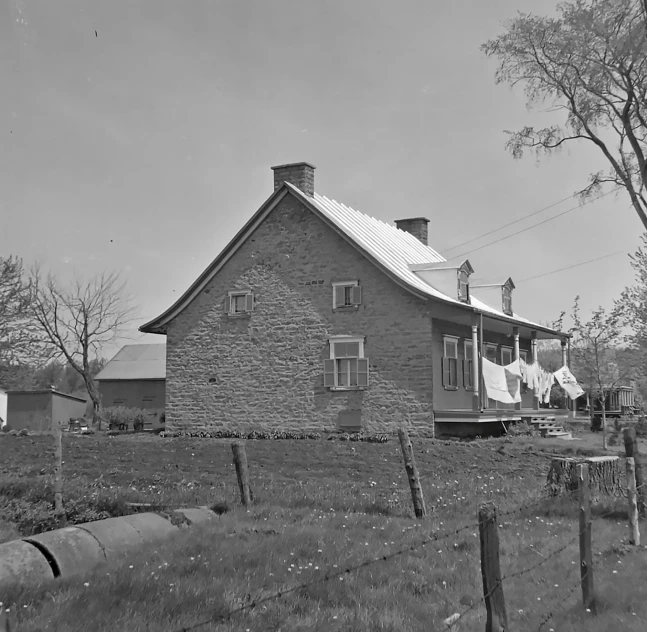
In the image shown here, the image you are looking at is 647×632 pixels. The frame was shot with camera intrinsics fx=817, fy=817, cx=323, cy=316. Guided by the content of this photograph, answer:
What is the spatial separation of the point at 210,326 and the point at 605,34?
56.6ft

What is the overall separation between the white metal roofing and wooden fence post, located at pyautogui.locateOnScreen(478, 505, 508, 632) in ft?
65.4

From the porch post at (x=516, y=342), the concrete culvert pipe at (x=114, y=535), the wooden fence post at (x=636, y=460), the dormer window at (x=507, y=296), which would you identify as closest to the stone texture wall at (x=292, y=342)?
the porch post at (x=516, y=342)

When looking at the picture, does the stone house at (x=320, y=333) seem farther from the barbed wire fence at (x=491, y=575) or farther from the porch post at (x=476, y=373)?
the barbed wire fence at (x=491, y=575)

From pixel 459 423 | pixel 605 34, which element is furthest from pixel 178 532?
pixel 459 423

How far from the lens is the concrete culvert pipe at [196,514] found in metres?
9.75

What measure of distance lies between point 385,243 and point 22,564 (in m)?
24.6

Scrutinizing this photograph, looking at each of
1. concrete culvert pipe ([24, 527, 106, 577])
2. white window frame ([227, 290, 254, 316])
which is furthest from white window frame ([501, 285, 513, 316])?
concrete culvert pipe ([24, 527, 106, 577])

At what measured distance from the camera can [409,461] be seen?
11031 millimetres

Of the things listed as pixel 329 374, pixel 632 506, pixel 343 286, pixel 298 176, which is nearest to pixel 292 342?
pixel 329 374

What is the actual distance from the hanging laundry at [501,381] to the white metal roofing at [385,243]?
1859 mm

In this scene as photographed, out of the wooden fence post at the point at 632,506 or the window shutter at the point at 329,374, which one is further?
the window shutter at the point at 329,374

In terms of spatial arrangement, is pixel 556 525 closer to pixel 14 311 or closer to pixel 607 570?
pixel 607 570

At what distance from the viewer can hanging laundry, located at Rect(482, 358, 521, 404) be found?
2730cm

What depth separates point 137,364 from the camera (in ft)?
168
